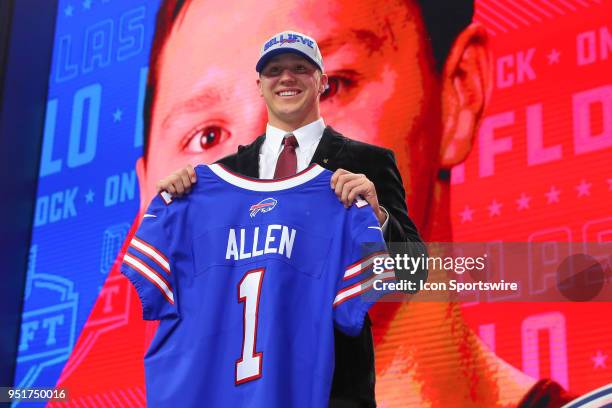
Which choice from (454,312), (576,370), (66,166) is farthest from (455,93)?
(66,166)

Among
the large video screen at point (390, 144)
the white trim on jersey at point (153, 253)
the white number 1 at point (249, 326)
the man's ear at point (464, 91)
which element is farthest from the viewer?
the man's ear at point (464, 91)

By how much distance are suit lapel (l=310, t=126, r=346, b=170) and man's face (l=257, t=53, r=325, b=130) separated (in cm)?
8

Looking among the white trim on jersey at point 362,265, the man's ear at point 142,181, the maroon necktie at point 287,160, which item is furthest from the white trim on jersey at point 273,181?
the man's ear at point 142,181

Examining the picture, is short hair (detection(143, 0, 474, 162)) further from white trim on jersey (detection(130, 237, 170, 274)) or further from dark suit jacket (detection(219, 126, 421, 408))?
white trim on jersey (detection(130, 237, 170, 274))

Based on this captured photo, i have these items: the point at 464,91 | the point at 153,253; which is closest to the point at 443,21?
the point at 464,91

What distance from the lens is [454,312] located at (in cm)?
232

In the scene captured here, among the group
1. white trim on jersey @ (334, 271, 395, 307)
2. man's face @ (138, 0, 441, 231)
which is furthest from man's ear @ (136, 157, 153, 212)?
white trim on jersey @ (334, 271, 395, 307)

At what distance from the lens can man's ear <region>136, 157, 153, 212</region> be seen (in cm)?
284

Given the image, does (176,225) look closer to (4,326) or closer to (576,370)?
(576,370)

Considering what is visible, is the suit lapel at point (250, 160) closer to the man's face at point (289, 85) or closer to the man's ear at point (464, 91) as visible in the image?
the man's face at point (289, 85)

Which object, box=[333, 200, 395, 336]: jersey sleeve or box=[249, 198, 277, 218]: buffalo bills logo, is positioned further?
box=[249, 198, 277, 218]: buffalo bills logo

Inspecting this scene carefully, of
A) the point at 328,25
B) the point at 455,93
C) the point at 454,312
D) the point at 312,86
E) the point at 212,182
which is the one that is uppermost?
the point at 328,25

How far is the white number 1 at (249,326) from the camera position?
5.45 ft

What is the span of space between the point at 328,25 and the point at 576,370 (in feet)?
4.15
